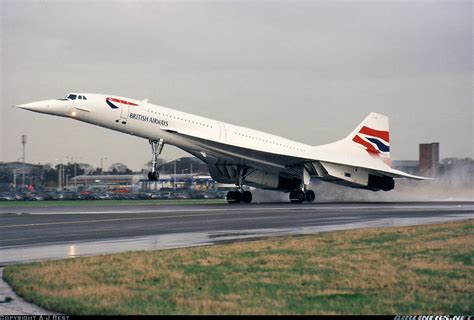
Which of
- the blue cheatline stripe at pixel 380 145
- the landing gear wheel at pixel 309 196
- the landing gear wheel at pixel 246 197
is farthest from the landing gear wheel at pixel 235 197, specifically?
→ the blue cheatline stripe at pixel 380 145

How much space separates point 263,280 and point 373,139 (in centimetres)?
3590

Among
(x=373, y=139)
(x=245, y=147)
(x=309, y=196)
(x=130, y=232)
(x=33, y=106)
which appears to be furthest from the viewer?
(x=373, y=139)

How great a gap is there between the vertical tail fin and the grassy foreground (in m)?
30.0

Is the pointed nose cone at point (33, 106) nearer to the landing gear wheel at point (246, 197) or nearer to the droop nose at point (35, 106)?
the droop nose at point (35, 106)

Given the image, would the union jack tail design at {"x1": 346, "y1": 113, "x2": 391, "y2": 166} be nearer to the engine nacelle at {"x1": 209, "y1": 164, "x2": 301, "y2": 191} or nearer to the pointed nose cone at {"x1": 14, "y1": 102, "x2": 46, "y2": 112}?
the engine nacelle at {"x1": 209, "y1": 164, "x2": 301, "y2": 191}

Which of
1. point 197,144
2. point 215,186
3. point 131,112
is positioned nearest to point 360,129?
point 197,144

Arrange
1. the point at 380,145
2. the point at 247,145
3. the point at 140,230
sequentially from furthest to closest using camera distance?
the point at 380,145 → the point at 247,145 → the point at 140,230

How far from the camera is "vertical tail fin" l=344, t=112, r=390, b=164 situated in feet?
143

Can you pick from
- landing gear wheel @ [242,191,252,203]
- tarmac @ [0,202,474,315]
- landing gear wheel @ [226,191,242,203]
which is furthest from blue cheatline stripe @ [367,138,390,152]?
tarmac @ [0,202,474,315]

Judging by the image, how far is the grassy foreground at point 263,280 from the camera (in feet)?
25.5

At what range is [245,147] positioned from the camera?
36844mm

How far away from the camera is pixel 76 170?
109 meters

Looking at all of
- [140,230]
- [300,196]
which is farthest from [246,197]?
[140,230]

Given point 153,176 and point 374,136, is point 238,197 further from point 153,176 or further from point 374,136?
point 374,136
